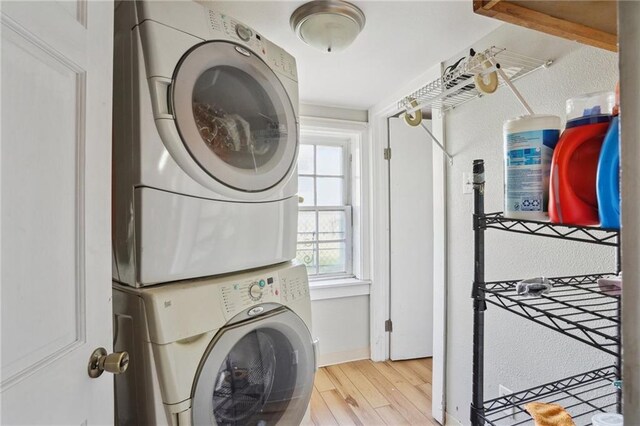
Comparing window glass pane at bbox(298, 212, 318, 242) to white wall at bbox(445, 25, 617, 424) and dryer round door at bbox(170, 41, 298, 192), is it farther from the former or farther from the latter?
dryer round door at bbox(170, 41, 298, 192)

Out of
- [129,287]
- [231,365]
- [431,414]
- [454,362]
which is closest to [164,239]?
[129,287]

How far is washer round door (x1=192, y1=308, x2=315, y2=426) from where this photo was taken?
95cm

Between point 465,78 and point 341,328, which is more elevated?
point 465,78

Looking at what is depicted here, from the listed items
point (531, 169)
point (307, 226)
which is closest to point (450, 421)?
point (307, 226)

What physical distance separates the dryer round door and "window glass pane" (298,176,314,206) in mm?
1299

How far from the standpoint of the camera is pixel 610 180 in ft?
1.52

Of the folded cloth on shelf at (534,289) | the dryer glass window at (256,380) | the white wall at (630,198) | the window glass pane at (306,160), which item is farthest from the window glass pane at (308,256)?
the white wall at (630,198)

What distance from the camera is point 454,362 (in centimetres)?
175

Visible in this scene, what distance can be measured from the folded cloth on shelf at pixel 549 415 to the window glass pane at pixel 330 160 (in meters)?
2.12

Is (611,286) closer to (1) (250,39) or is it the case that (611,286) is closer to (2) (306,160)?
(1) (250,39)

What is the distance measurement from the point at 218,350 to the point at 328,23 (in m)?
1.33

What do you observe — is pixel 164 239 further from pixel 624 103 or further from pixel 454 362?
pixel 454 362

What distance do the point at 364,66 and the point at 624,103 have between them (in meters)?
1.70

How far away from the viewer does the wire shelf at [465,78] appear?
116cm
